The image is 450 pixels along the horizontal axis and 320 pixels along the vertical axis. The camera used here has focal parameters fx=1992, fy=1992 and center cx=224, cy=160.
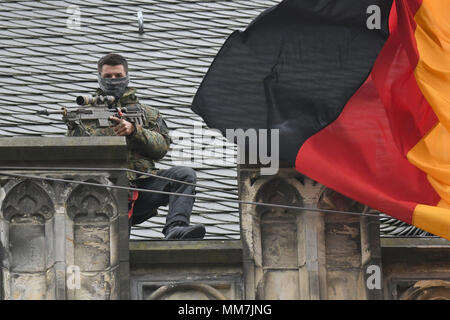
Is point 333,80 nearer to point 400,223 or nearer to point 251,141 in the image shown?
point 251,141

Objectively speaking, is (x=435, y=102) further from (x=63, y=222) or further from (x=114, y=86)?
(x=63, y=222)

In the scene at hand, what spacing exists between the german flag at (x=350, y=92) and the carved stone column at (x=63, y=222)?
4.52 ft

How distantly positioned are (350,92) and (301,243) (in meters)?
1.62

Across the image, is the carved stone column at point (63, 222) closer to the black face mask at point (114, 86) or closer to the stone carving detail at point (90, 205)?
the stone carving detail at point (90, 205)

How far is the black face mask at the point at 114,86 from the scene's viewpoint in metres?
19.6

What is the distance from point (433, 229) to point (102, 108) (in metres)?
3.56

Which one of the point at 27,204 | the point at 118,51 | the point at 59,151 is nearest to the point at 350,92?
the point at 59,151

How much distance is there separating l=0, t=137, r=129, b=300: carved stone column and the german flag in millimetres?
1378

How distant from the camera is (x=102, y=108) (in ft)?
63.0

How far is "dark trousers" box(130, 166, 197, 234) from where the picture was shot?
62.4ft

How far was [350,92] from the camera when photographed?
1883 centimetres
